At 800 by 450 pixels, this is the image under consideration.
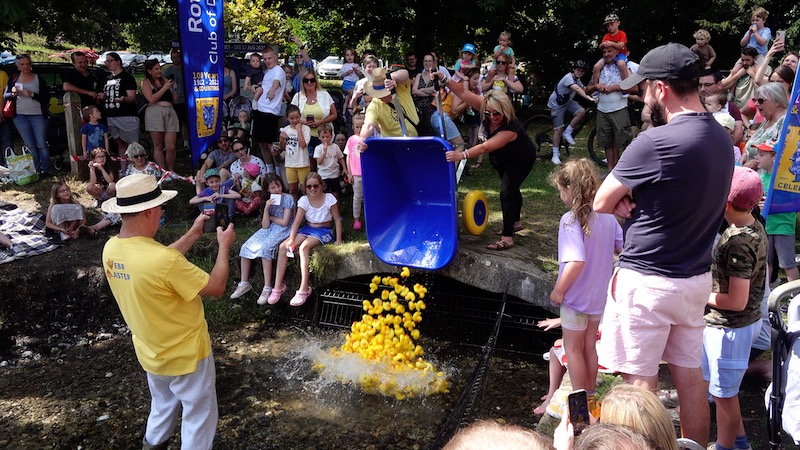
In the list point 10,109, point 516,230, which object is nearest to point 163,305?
point 516,230

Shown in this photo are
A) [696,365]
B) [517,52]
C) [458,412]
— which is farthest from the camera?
[517,52]

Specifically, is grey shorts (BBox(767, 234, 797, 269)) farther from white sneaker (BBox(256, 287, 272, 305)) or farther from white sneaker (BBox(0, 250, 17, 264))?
white sneaker (BBox(0, 250, 17, 264))

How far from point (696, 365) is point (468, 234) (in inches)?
140

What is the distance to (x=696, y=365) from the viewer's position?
3.00 m

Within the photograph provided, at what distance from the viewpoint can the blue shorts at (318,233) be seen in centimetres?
658

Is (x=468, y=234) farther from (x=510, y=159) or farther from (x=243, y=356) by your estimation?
(x=243, y=356)

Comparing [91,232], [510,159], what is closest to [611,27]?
[510,159]

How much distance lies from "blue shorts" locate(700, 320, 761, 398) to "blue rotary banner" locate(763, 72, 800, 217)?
1820 mm

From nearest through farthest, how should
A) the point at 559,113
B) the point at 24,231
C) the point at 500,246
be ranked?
the point at 500,246, the point at 24,231, the point at 559,113

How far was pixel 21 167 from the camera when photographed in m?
8.91

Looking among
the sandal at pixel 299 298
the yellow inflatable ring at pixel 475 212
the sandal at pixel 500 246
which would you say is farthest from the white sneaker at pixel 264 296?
the sandal at pixel 500 246

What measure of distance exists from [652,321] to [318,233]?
422 centimetres

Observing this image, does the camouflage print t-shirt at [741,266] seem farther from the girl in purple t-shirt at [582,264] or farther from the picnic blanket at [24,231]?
the picnic blanket at [24,231]

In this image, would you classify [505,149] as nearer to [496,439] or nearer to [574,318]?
[574,318]
